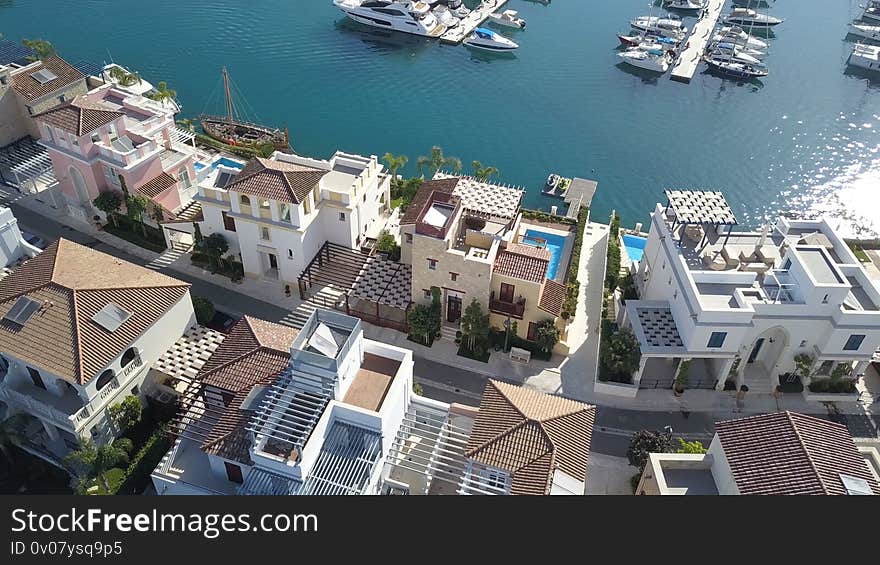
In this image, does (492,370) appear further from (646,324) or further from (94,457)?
(94,457)

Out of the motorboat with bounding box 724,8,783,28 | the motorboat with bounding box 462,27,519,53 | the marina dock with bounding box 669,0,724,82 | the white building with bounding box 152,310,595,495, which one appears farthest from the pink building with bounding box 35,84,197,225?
the motorboat with bounding box 724,8,783,28

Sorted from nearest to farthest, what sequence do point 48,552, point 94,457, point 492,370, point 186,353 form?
point 48,552, point 94,457, point 186,353, point 492,370

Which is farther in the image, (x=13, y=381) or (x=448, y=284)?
(x=448, y=284)

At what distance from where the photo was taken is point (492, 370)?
192ft

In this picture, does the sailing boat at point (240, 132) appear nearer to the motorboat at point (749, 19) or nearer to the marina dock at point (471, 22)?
the marina dock at point (471, 22)

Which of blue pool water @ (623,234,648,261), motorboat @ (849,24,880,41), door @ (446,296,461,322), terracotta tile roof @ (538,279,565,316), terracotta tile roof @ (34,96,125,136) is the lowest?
blue pool water @ (623,234,648,261)

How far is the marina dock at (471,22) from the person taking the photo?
119m

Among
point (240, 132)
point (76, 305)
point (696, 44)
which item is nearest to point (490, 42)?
point (696, 44)

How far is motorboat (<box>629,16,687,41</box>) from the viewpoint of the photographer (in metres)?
121

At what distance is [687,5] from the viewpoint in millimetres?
132125

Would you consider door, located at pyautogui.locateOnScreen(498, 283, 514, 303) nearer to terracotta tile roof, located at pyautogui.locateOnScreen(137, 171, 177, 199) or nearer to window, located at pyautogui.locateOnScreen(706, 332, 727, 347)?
window, located at pyautogui.locateOnScreen(706, 332, 727, 347)

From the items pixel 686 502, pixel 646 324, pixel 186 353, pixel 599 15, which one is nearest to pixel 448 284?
pixel 646 324

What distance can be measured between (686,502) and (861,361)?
3565 cm

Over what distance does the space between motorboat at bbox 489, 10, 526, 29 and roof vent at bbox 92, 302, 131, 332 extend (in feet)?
316
